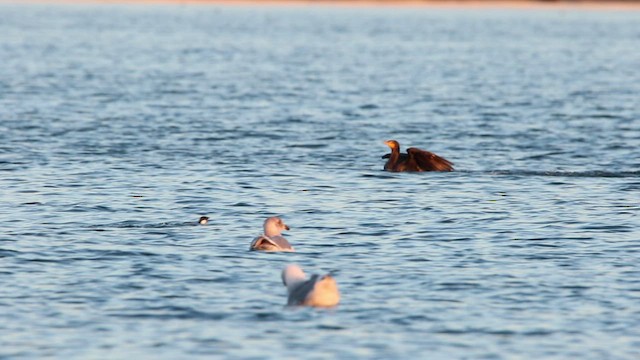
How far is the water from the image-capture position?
54.8ft

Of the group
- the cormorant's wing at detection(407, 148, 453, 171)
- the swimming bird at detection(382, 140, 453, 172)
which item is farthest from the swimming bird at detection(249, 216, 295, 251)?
the cormorant's wing at detection(407, 148, 453, 171)

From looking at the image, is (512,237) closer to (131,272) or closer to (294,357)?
(131,272)

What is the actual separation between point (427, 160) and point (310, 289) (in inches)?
559

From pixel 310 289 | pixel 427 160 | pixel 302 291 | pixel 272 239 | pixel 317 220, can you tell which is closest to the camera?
pixel 310 289

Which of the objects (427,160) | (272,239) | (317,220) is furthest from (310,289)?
Answer: (427,160)

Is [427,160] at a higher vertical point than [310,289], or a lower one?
lower

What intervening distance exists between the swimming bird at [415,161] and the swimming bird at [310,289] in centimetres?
1356

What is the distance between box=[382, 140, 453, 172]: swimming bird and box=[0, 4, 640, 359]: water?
0.29m

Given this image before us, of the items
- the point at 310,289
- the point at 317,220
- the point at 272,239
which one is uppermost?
the point at 310,289

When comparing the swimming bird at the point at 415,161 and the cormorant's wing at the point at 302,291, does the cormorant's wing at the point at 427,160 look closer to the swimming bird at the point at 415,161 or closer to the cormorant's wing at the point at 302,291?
the swimming bird at the point at 415,161

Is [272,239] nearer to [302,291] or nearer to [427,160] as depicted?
[302,291]

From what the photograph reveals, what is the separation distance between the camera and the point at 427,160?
31250 mm

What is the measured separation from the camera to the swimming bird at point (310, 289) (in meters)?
17.3

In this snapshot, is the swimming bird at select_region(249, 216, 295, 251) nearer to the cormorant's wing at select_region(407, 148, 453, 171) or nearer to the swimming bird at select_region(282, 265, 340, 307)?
the swimming bird at select_region(282, 265, 340, 307)
